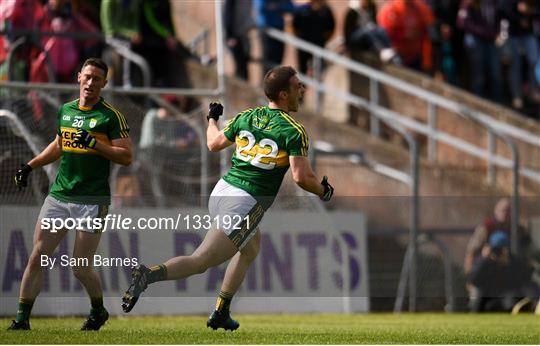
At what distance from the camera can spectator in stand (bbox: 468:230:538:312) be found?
19328 mm

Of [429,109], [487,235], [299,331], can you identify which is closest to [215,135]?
[299,331]

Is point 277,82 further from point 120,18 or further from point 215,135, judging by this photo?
point 120,18

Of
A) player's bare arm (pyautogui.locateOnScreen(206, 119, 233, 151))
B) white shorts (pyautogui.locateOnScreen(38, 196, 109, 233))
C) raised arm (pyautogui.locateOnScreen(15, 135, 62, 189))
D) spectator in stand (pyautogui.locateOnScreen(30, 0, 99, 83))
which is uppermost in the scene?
spectator in stand (pyautogui.locateOnScreen(30, 0, 99, 83))

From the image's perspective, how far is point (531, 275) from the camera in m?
19.4

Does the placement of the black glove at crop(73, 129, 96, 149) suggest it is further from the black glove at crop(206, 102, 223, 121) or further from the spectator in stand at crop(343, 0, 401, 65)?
the spectator in stand at crop(343, 0, 401, 65)

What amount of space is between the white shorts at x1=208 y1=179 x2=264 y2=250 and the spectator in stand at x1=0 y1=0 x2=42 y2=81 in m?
6.49

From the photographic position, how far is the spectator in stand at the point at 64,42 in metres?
18.7

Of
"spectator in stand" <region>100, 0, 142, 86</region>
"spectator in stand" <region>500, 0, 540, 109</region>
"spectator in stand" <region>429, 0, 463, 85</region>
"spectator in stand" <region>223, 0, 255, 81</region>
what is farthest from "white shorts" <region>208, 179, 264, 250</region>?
"spectator in stand" <region>500, 0, 540, 109</region>

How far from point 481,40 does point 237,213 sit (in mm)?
11917

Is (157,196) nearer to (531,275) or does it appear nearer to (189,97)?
(189,97)

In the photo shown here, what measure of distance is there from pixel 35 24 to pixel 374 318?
18.0 feet

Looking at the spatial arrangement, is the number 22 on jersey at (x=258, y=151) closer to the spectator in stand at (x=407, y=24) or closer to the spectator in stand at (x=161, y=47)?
the spectator in stand at (x=161, y=47)

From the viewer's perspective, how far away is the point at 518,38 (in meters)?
23.5

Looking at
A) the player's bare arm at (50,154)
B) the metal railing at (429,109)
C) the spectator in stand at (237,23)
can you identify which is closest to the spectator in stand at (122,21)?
the spectator in stand at (237,23)
